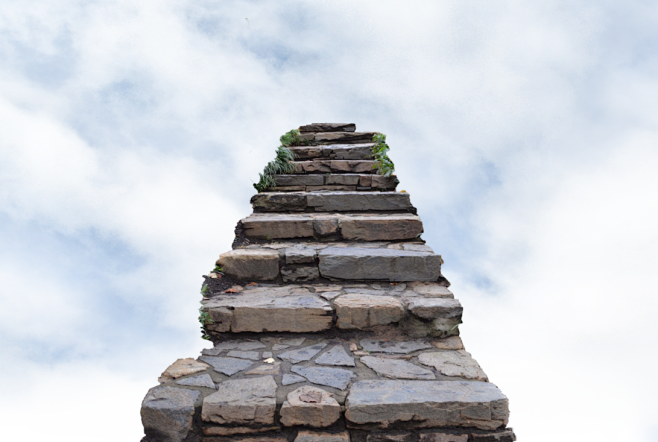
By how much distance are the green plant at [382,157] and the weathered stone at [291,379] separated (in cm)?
322

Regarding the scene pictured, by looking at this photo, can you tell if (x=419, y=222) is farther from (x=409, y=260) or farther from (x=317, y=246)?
(x=317, y=246)

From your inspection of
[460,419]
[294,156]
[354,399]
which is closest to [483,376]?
[460,419]

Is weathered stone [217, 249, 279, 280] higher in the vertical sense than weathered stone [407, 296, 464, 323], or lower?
higher

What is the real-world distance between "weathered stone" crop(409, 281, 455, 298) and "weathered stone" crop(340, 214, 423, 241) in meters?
0.68

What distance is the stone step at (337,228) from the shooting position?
11.7ft

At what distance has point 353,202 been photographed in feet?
13.7

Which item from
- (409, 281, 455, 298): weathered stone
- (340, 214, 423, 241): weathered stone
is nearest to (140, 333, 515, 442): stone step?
(409, 281, 455, 298): weathered stone

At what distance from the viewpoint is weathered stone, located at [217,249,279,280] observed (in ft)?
9.98

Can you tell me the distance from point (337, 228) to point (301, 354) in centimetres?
150

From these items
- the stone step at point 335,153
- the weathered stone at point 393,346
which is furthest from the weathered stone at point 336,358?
the stone step at point 335,153

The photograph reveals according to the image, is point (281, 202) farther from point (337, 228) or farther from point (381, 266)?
point (381, 266)

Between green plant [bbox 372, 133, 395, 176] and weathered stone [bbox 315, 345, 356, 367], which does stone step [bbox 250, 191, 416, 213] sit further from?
weathered stone [bbox 315, 345, 356, 367]

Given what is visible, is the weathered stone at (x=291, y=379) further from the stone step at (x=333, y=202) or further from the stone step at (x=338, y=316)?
the stone step at (x=333, y=202)

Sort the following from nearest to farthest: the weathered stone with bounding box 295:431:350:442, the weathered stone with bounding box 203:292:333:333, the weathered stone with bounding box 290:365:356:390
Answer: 1. the weathered stone with bounding box 295:431:350:442
2. the weathered stone with bounding box 290:365:356:390
3. the weathered stone with bounding box 203:292:333:333
